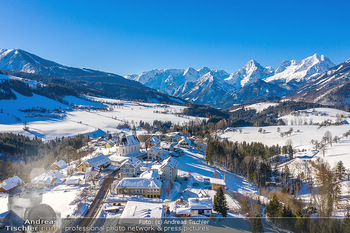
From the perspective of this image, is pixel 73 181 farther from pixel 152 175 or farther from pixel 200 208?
pixel 200 208

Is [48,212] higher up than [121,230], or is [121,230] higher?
[48,212]

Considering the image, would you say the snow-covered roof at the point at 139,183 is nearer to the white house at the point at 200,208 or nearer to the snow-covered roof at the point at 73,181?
the white house at the point at 200,208

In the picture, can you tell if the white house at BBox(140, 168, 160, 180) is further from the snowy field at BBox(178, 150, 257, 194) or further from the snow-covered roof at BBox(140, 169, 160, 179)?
the snowy field at BBox(178, 150, 257, 194)

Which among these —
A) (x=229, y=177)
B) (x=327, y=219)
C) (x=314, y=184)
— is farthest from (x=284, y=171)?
(x=327, y=219)

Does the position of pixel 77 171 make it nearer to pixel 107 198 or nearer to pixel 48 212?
pixel 107 198

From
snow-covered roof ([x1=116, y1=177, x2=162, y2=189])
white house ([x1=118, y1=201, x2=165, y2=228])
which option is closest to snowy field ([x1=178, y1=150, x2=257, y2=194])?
snow-covered roof ([x1=116, y1=177, x2=162, y2=189])

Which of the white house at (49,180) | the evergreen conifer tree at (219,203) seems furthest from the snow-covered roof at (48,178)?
the evergreen conifer tree at (219,203)

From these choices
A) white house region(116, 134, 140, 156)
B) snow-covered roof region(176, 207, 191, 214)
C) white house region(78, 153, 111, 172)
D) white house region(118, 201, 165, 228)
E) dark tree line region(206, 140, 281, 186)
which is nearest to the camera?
white house region(118, 201, 165, 228)

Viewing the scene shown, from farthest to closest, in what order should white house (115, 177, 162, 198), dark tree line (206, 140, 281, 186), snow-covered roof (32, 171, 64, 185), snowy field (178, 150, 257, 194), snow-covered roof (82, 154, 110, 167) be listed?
dark tree line (206, 140, 281, 186), snowy field (178, 150, 257, 194), snow-covered roof (82, 154, 110, 167), snow-covered roof (32, 171, 64, 185), white house (115, 177, 162, 198)

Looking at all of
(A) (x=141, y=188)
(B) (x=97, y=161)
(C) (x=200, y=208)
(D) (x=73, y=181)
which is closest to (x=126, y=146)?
(B) (x=97, y=161)
